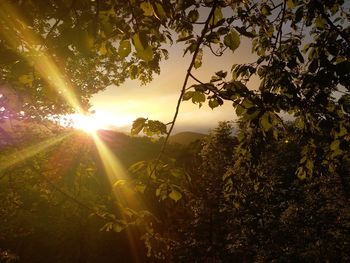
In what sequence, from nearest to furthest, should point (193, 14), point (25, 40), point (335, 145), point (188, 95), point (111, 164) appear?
point (25, 40)
point (188, 95)
point (193, 14)
point (335, 145)
point (111, 164)

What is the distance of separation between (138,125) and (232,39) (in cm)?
106

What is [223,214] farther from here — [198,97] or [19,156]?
[198,97]

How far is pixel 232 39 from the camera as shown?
260 centimetres

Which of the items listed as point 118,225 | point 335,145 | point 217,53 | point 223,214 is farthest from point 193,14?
point 223,214

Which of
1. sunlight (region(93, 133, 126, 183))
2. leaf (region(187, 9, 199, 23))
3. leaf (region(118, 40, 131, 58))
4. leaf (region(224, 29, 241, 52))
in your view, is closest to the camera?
leaf (region(118, 40, 131, 58))

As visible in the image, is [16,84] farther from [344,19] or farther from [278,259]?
[278,259]

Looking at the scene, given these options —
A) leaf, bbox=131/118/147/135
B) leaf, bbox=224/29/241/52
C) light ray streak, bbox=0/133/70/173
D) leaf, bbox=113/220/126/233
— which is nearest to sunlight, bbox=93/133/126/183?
light ray streak, bbox=0/133/70/173

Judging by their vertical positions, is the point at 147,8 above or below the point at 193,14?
below

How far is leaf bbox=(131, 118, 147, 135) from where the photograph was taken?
295 cm

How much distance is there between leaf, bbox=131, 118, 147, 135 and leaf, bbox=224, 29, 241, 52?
95cm

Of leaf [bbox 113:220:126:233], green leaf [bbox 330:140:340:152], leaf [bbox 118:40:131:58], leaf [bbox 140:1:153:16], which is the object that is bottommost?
leaf [bbox 113:220:126:233]

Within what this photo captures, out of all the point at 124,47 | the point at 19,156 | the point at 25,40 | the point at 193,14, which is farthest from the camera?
the point at 19,156

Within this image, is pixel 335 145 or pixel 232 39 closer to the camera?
pixel 232 39

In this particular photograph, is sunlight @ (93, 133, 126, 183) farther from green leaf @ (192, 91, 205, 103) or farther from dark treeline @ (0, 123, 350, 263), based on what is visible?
green leaf @ (192, 91, 205, 103)
